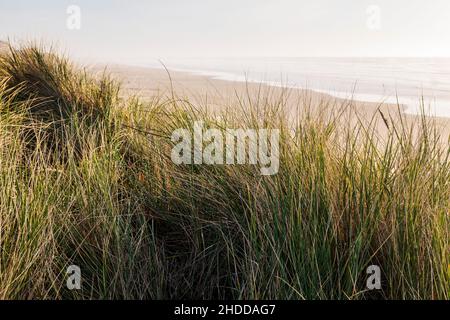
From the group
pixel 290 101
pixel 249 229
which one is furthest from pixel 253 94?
pixel 249 229

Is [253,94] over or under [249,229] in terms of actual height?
over

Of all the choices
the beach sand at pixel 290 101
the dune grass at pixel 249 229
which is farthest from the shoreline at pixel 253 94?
the dune grass at pixel 249 229

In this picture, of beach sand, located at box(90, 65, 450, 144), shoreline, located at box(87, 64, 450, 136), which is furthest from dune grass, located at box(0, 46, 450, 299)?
shoreline, located at box(87, 64, 450, 136)

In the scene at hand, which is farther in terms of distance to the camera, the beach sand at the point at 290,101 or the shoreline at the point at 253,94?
the shoreline at the point at 253,94

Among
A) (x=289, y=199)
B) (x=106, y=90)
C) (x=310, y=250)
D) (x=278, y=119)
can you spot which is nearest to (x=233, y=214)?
(x=289, y=199)

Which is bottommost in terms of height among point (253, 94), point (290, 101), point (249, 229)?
point (249, 229)

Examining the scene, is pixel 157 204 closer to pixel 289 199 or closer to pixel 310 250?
pixel 289 199

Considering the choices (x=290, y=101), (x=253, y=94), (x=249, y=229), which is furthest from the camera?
(x=253, y=94)

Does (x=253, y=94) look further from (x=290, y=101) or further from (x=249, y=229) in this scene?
(x=249, y=229)

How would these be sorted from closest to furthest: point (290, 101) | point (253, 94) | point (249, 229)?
point (249, 229)
point (290, 101)
point (253, 94)

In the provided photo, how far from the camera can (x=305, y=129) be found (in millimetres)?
2625

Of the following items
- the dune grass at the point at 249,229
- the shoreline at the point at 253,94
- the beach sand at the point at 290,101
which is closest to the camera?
the dune grass at the point at 249,229

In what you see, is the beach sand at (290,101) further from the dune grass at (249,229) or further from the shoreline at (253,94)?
the dune grass at (249,229)

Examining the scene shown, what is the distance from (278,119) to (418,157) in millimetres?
870
